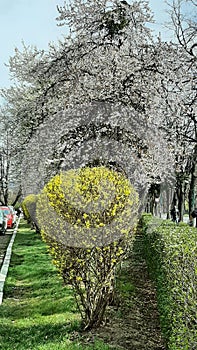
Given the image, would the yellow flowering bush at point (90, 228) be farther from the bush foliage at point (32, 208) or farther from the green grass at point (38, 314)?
the bush foliage at point (32, 208)

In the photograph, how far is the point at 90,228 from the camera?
5355 mm

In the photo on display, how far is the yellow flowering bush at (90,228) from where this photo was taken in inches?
212

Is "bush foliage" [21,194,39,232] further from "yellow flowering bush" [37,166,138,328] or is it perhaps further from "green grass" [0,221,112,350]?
"yellow flowering bush" [37,166,138,328]

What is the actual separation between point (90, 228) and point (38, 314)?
2.07 m

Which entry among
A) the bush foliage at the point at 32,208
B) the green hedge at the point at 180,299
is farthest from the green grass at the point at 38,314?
the bush foliage at the point at 32,208

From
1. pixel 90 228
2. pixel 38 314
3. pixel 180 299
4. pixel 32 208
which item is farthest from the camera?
pixel 32 208

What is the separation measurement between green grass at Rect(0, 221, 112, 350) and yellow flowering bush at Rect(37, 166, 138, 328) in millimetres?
487

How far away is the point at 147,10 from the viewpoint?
10875mm

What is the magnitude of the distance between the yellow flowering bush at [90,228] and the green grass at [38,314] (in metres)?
0.49

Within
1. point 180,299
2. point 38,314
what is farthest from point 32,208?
point 180,299

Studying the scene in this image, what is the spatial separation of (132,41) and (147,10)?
829mm

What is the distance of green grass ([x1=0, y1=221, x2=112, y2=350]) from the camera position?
5.34 metres

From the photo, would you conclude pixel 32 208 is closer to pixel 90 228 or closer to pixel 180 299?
pixel 90 228

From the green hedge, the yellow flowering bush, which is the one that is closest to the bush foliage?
the yellow flowering bush
